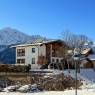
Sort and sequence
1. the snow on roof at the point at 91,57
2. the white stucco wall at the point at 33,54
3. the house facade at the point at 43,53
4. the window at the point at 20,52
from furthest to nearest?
the window at the point at 20,52 < the white stucco wall at the point at 33,54 < the snow on roof at the point at 91,57 < the house facade at the point at 43,53

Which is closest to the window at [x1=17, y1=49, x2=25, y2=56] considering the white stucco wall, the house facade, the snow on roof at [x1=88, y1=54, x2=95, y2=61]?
the house facade

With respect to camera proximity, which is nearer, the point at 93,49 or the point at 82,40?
the point at 82,40

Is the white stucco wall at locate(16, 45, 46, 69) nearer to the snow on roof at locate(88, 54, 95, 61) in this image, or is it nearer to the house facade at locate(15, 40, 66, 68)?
the house facade at locate(15, 40, 66, 68)

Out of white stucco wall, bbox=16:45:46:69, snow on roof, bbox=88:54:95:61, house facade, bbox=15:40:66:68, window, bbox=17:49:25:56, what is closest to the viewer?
house facade, bbox=15:40:66:68

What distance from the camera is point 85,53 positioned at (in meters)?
68.8

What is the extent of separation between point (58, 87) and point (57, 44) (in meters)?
33.5

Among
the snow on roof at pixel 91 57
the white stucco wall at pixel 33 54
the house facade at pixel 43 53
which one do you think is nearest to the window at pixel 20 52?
the house facade at pixel 43 53

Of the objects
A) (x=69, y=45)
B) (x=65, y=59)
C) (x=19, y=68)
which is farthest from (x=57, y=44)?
(x=19, y=68)

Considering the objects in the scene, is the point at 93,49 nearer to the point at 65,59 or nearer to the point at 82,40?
the point at 82,40

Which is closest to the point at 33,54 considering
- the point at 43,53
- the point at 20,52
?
the point at 43,53

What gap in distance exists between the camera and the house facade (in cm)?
6638

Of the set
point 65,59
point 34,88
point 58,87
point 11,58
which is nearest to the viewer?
point 34,88

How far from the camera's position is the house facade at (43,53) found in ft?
218

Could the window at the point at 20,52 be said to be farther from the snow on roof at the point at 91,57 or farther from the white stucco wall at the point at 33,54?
the snow on roof at the point at 91,57
